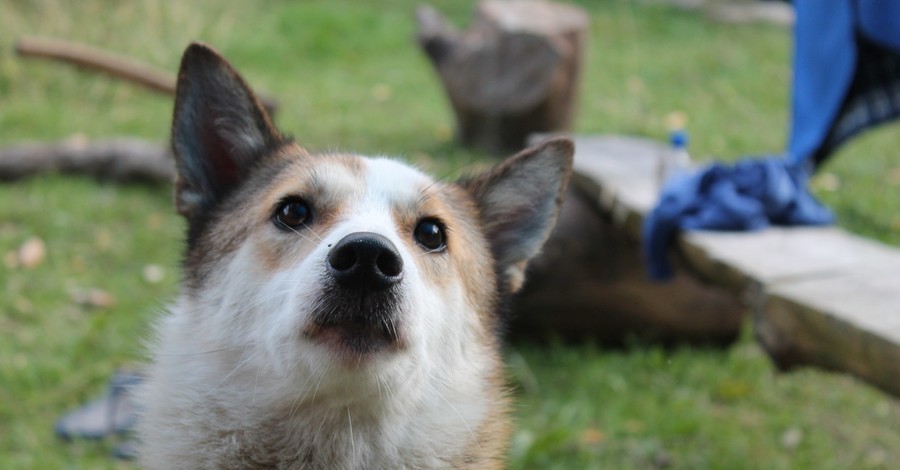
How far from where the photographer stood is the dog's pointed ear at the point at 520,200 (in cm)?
307

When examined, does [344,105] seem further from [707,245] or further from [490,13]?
[707,245]

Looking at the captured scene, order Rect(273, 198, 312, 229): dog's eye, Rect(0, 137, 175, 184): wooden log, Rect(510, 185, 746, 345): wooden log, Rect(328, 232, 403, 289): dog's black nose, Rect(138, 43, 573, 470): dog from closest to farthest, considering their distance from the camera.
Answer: Rect(328, 232, 403, 289): dog's black nose
Rect(138, 43, 573, 470): dog
Rect(273, 198, 312, 229): dog's eye
Rect(510, 185, 746, 345): wooden log
Rect(0, 137, 175, 184): wooden log

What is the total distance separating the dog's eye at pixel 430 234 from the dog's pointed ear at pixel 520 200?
0.48 m

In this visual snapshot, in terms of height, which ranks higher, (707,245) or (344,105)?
(707,245)

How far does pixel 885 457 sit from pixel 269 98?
15.8 ft

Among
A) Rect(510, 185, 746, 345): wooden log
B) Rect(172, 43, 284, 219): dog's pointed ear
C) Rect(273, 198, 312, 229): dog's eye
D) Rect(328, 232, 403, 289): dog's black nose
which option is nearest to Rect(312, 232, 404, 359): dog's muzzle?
Rect(328, 232, 403, 289): dog's black nose

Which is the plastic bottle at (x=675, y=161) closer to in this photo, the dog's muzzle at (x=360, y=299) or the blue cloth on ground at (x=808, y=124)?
the blue cloth on ground at (x=808, y=124)

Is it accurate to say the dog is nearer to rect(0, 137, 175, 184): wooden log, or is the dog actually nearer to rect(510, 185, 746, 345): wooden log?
rect(510, 185, 746, 345): wooden log

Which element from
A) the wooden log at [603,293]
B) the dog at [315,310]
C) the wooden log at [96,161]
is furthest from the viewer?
the wooden log at [96,161]

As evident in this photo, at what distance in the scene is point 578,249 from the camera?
18.5ft

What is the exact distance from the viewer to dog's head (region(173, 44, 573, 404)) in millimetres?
2254

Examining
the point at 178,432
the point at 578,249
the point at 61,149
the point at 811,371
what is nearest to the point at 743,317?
the point at 811,371

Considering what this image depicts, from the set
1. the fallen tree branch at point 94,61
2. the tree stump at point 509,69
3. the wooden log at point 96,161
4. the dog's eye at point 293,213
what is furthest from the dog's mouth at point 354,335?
the tree stump at point 509,69

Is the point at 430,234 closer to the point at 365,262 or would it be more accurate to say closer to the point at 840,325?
the point at 365,262
